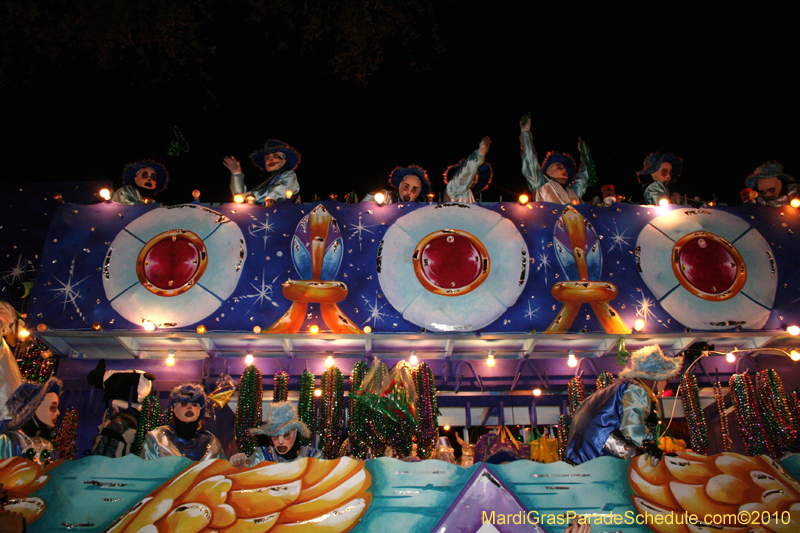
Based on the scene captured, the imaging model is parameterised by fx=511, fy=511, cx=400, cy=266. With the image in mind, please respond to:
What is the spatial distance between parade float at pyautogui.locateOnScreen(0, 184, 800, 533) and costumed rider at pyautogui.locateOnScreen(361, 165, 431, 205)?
1.63 feet

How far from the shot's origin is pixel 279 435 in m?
4.21

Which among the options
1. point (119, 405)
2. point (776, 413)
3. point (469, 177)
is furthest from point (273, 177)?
point (776, 413)

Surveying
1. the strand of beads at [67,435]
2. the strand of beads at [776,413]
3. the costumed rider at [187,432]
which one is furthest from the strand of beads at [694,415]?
the strand of beads at [67,435]

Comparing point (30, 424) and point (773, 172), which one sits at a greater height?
point (773, 172)

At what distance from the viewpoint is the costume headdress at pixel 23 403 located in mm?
3773

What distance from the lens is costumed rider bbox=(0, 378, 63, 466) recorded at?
147 inches

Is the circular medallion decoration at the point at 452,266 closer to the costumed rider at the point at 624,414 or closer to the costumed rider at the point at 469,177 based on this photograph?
the costumed rider at the point at 469,177

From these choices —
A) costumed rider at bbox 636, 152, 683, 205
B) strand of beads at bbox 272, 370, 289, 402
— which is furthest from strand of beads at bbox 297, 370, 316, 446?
costumed rider at bbox 636, 152, 683, 205

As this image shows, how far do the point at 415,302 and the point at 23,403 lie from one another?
10.5 feet

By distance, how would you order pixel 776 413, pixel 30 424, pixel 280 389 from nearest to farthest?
1. pixel 30 424
2. pixel 776 413
3. pixel 280 389

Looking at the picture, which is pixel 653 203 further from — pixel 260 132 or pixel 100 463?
pixel 100 463

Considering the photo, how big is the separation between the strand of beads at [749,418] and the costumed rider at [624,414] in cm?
91

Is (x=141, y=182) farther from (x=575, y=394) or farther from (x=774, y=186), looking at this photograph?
(x=774, y=186)

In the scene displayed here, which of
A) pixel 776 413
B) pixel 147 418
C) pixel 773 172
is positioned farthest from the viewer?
pixel 773 172
